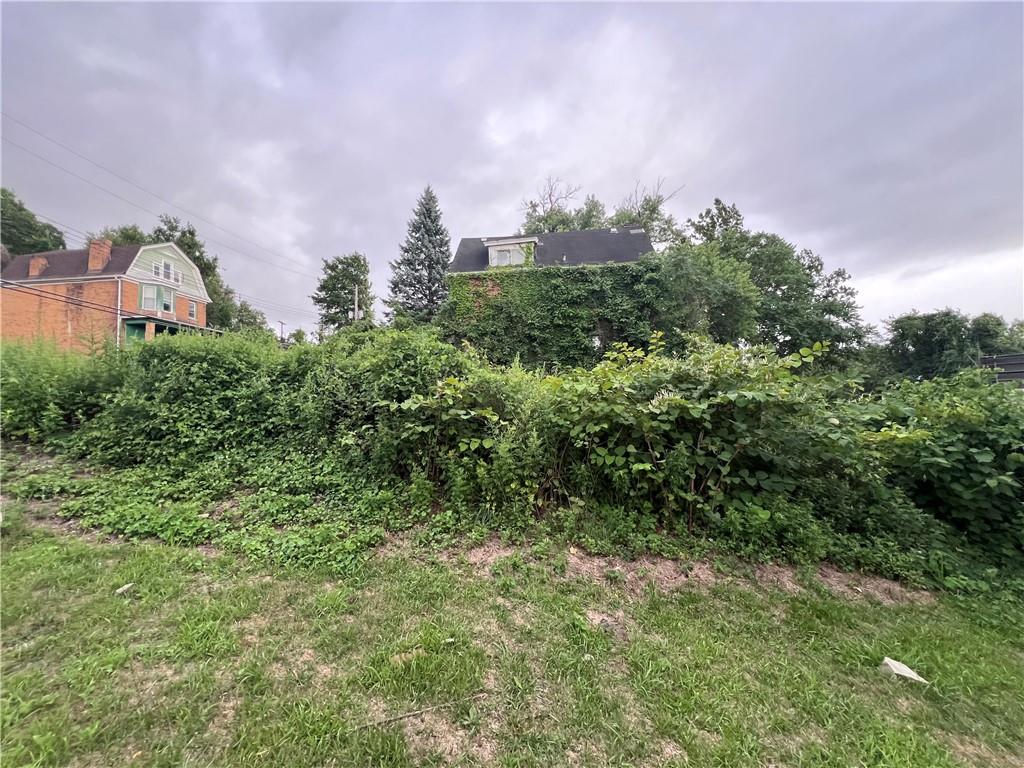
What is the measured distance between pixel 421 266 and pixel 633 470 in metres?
26.8

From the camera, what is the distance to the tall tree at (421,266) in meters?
26.7

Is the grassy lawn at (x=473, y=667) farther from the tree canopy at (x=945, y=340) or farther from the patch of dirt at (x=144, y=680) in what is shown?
the tree canopy at (x=945, y=340)

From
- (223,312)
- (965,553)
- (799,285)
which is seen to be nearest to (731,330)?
(799,285)

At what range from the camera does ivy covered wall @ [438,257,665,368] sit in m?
14.6

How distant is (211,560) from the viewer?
2545mm

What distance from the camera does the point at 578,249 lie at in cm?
1728

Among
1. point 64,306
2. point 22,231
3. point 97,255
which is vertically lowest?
point 64,306

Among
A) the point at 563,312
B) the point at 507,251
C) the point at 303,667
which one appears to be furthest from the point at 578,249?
the point at 303,667

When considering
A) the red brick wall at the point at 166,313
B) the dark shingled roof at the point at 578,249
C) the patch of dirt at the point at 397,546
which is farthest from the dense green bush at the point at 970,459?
the red brick wall at the point at 166,313

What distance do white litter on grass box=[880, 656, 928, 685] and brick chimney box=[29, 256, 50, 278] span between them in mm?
33134

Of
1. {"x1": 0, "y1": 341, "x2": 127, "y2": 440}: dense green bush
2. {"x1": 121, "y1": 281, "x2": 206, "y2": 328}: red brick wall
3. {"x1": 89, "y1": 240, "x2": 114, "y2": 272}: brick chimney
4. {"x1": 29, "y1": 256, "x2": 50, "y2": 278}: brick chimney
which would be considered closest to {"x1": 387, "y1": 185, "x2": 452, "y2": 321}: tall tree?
{"x1": 121, "y1": 281, "x2": 206, "y2": 328}: red brick wall

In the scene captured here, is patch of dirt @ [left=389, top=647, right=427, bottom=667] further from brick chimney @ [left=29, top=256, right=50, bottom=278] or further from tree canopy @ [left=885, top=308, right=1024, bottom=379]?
brick chimney @ [left=29, top=256, right=50, bottom=278]

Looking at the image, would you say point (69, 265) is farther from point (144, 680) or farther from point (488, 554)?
point (488, 554)

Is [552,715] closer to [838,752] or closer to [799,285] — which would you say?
[838,752]
